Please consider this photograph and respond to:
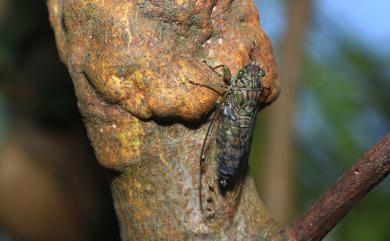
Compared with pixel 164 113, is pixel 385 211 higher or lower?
lower

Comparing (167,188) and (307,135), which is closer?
(167,188)

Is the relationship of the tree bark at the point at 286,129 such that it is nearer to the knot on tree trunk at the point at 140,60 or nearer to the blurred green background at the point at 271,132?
the blurred green background at the point at 271,132

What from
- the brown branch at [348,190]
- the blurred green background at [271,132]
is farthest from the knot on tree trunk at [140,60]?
the blurred green background at [271,132]

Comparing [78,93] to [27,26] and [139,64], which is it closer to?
[139,64]

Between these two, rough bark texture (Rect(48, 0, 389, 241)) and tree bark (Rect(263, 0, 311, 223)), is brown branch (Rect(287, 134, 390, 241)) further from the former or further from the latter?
tree bark (Rect(263, 0, 311, 223))

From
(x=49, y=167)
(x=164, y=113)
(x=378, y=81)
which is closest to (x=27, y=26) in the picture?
(x=49, y=167)

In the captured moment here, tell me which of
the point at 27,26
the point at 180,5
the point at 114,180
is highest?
the point at 180,5

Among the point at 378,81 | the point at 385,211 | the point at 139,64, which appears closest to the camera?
the point at 139,64

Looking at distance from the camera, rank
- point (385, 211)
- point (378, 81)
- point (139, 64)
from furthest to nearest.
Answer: point (378, 81) < point (385, 211) < point (139, 64)
